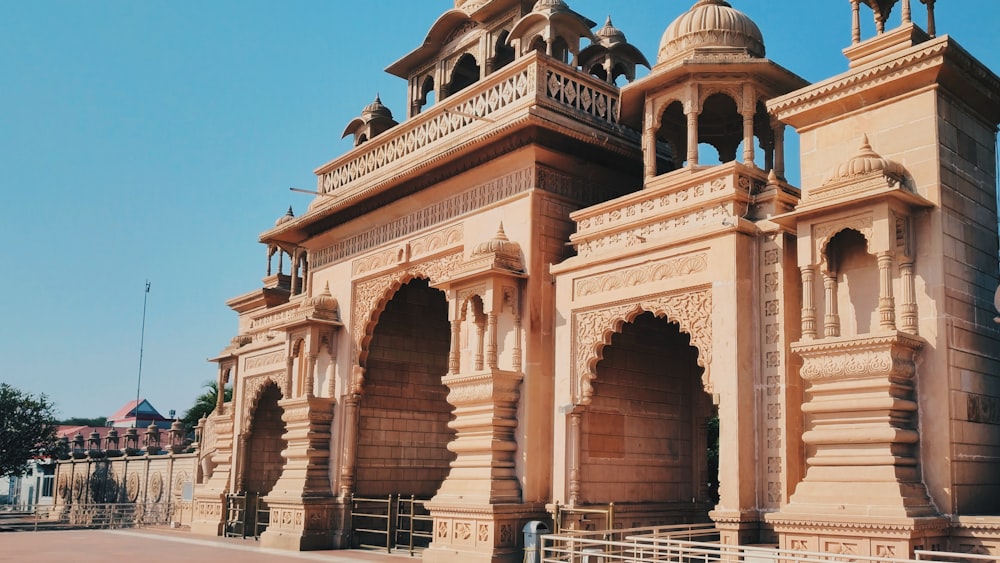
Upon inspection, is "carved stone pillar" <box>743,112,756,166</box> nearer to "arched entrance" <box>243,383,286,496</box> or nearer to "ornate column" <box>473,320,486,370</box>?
"ornate column" <box>473,320,486,370</box>

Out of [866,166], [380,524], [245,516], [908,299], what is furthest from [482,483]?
[245,516]

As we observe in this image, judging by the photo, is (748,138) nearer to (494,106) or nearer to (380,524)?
(494,106)

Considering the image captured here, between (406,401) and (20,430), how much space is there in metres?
25.1

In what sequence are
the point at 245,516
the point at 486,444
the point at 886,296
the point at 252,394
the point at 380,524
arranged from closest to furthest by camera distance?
1. the point at 886,296
2. the point at 486,444
3. the point at 380,524
4. the point at 245,516
5. the point at 252,394

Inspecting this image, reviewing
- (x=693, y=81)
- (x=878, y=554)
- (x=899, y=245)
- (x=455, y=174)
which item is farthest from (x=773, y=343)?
(x=455, y=174)

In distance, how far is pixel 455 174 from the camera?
1430cm

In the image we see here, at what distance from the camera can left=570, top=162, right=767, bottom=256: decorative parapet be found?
10.6 metres

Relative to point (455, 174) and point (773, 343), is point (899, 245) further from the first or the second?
point (455, 174)

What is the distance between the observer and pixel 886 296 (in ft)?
28.8

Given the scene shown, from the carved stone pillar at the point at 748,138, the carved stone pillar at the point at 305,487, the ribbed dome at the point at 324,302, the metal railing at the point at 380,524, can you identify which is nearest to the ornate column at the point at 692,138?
the carved stone pillar at the point at 748,138

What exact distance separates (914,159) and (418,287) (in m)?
9.93

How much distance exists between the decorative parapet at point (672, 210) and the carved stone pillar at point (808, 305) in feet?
3.94

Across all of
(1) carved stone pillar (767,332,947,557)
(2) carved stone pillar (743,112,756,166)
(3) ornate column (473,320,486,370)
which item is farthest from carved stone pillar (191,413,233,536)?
(1) carved stone pillar (767,332,947,557)

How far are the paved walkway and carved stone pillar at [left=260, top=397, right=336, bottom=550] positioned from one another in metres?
0.36
